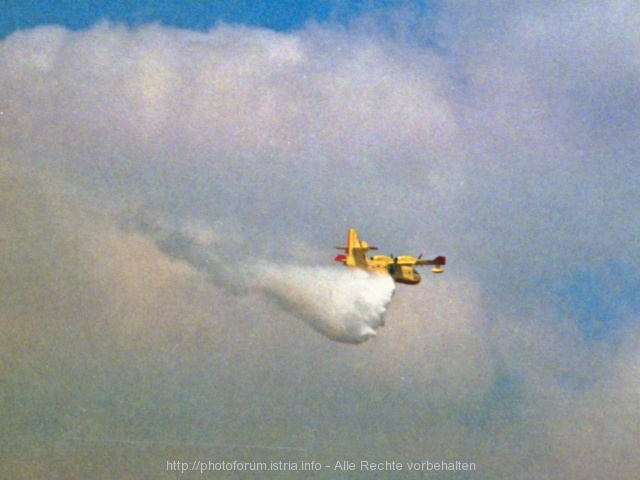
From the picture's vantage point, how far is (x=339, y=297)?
6581cm

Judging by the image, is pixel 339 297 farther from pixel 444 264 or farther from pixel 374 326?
pixel 444 264

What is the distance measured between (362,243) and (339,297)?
5.54 meters

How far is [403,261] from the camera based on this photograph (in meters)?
64.5

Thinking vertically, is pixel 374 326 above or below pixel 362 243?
below

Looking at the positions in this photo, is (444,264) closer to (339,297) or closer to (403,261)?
(403,261)

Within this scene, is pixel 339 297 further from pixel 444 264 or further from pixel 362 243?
pixel 444 264

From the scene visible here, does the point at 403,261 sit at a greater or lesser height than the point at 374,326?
greater

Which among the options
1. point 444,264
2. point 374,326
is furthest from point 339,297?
point 444,264

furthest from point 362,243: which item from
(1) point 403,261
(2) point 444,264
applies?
(2) point 444,264

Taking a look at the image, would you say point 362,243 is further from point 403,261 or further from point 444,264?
point 444,264

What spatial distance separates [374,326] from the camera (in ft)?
213

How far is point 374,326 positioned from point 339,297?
4.24m

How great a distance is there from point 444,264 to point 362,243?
339 inches

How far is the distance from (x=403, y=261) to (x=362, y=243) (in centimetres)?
412
